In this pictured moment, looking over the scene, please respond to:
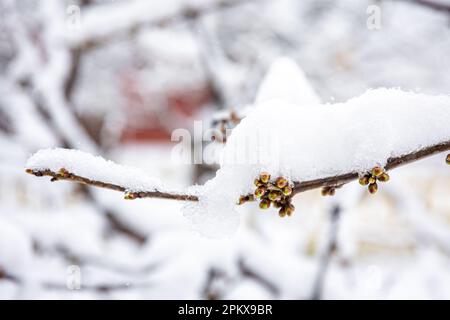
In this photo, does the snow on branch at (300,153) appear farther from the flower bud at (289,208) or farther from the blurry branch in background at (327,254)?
the blurry branch in background at (327,254)

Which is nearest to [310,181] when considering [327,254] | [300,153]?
[300,153]

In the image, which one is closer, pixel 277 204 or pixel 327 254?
pixel 277 204

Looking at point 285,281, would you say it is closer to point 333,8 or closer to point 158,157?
point 333,8

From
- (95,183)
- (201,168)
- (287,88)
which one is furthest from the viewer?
(201,168)

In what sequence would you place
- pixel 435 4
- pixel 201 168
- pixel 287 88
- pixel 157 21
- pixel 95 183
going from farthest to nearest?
pixel 201 168
pixel 157 21
pixel 435 4
pixel 287 88
pixel 95 183

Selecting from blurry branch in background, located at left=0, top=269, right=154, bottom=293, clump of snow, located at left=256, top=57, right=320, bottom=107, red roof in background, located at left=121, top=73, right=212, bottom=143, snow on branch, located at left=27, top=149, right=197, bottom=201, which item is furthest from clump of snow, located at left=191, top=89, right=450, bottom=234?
red roof in background, located at left=121, top=73, right=212, bottom=143

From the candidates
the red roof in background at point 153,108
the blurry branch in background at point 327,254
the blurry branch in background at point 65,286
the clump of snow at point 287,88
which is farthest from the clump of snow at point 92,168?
the red roof in background at point 153,108

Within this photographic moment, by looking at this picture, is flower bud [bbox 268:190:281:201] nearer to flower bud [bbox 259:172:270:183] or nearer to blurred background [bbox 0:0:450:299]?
flower bud [bbox 259:172:270:183]

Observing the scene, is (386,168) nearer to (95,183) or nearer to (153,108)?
(95,183)
